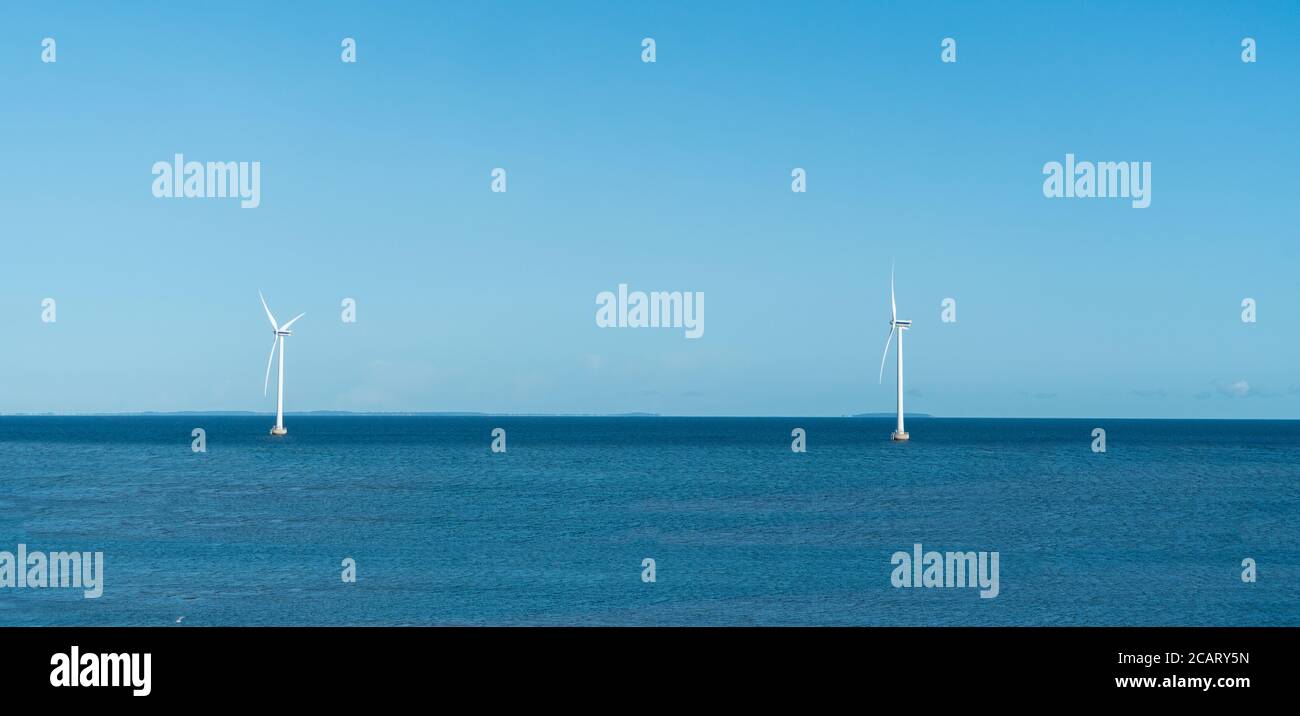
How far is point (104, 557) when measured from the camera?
156ft

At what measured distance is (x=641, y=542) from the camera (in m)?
53.6

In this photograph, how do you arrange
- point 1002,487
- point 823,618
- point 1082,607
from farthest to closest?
point 1002,487 → point 1082,607 → point 823,618

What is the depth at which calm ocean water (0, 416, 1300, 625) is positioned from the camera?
36312mm

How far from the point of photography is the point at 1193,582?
144ft

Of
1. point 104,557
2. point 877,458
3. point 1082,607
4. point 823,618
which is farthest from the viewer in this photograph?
point 877,458

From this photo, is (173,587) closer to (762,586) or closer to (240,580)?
(240,580)

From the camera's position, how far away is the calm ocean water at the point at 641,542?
36.3 metres
